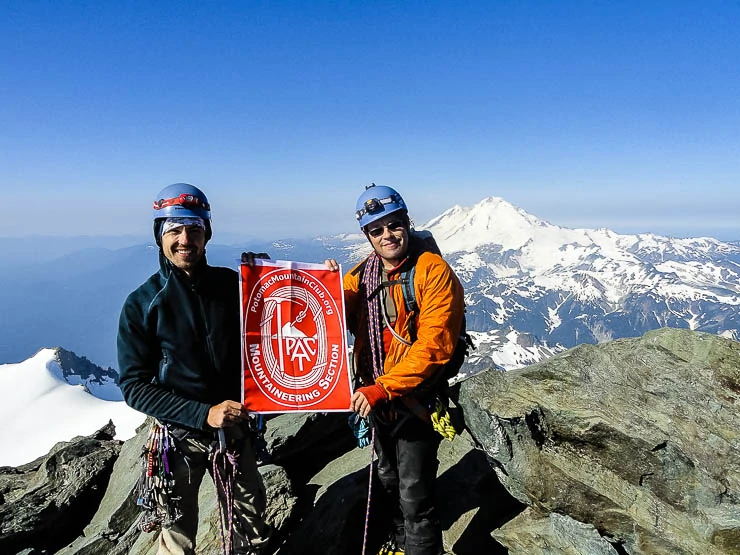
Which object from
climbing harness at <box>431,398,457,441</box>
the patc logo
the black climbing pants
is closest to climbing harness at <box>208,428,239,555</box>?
the patc logo

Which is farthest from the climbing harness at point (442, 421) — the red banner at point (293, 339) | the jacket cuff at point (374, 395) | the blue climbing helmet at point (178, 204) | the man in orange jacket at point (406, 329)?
the blue climbing helmet at point (178, 204)

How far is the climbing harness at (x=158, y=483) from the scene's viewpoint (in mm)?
6270

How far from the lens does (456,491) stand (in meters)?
9.89

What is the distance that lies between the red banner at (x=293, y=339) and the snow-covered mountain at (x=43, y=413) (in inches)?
5187

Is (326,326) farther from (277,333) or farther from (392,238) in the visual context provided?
(392,238)

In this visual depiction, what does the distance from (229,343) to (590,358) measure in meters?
6.90

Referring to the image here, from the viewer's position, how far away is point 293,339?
673 centimetres

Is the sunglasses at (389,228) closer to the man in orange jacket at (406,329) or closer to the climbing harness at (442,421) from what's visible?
the man in orange jacket at (406,329)

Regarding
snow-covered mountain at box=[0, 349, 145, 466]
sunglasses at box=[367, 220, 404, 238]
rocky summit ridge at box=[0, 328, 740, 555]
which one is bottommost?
snow-covered mountain at box=[0, 349, 145, 466]

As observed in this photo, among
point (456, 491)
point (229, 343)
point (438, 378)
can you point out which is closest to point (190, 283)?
point (229, 343)

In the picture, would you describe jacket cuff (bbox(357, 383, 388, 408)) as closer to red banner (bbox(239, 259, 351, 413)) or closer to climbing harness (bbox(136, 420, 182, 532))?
red banner (bbox(239, 259, 351, 413))

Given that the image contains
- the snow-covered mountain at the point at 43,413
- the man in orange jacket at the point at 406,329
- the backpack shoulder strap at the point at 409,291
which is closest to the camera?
the man in orange jacket at the point at 406,329

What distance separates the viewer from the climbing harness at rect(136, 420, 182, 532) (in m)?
6.27

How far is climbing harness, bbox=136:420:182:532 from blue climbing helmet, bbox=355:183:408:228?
4.34 m
